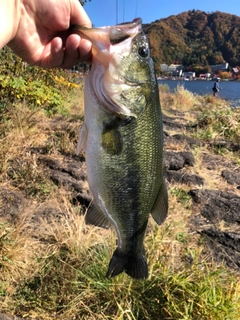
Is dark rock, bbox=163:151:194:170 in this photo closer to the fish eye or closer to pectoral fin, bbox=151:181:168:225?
pectoral fin, bbox=151:181:168:225

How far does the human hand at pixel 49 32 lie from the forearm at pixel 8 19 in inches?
2.1

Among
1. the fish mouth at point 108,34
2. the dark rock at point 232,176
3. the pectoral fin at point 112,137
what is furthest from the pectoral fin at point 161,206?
the dark rock at point 232,176

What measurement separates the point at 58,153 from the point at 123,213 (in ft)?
17.5

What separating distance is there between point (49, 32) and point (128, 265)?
1.67 meters

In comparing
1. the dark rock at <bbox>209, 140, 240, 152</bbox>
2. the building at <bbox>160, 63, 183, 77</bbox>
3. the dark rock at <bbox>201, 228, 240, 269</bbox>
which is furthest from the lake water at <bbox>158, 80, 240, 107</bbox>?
the dark rock at <bbox>201, 228, 240, 269</bbox>

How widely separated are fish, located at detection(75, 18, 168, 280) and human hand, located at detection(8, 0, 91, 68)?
28 cm

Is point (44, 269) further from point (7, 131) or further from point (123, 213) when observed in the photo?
point (7, 131)

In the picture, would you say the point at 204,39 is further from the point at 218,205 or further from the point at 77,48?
the point at 77,48

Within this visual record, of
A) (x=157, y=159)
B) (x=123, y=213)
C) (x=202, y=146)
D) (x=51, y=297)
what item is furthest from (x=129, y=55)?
(x=202, y=146)

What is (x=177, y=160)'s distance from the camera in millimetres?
7590

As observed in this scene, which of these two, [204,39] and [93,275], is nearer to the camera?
[93,275]

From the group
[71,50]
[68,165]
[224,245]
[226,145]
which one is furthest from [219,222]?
[226,145]

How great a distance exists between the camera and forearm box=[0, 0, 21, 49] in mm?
2041

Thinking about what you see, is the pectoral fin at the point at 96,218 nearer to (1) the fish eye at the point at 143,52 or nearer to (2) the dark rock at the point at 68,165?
(1) the fish eye at the point at 143,52
